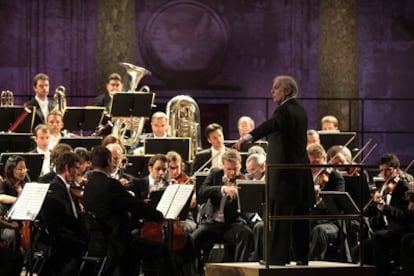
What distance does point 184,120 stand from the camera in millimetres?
11695

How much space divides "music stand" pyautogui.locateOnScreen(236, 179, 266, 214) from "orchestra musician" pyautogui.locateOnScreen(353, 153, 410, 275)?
1358mm

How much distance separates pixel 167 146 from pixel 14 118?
1.49m

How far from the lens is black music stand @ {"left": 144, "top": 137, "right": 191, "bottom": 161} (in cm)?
1019

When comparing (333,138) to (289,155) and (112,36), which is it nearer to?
(289,155)

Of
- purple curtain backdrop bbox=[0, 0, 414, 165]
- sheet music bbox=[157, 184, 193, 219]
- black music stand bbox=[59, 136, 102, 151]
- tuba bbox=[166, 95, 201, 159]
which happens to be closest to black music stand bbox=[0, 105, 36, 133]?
black music stand bbox=[59, 136, 102, 151]

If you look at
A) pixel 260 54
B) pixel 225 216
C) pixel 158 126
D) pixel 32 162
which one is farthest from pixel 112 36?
pixel 225 216

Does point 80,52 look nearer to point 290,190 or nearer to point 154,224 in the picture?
point 154,224

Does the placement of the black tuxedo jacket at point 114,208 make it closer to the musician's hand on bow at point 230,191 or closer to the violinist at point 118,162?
the musician's hand on bow at point 230,191

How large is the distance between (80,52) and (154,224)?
21.7 ft

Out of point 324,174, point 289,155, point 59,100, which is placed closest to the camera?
point 289,155

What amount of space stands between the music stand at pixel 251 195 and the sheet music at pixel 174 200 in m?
0.41

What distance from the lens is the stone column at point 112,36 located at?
14.7 m

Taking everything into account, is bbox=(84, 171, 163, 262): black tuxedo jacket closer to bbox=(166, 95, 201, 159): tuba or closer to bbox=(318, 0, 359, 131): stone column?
bbox=(166, 95, 201, 159): tuba

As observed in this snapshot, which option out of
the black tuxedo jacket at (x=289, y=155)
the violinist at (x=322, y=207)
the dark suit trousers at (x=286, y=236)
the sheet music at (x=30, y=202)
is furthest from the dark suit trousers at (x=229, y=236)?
the sheet music at (x=30, y=202)
